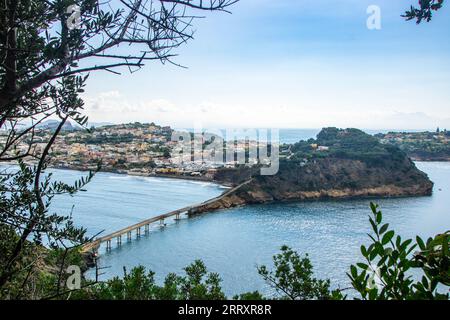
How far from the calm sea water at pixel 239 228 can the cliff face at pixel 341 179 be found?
1.85 metres

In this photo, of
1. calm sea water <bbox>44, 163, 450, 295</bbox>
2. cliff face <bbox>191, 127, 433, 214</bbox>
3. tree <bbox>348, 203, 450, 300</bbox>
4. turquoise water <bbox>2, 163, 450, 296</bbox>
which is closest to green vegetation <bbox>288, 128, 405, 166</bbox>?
cliff face <bbox>191, 127, 433, 214</bbox>

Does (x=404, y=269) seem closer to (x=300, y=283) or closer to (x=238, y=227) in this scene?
(x=300, y=283)

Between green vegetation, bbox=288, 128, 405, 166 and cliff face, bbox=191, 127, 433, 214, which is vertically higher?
green vegetation, bbox=288, 128, 405, 166

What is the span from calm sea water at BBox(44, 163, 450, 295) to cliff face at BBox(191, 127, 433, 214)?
1.85m

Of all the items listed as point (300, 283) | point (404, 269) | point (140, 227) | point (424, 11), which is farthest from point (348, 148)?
point (404, 269)

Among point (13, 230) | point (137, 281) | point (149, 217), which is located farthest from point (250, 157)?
point (13, 230)

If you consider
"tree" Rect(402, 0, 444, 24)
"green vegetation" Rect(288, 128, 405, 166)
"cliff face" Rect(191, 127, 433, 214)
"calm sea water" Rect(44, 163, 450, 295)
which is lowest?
"calm sea water" Rect(44, 163, 450, 295)

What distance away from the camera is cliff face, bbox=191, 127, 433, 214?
32531 millimetres

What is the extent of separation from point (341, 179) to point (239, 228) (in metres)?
13.8

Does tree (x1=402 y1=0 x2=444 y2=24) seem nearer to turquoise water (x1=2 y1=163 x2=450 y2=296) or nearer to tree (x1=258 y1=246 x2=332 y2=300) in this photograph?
tree (x1=258 y1=246 x2=332 y2=300)

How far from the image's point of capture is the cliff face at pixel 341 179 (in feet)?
107

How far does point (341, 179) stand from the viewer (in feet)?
110

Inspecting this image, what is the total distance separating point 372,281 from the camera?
3.33 ft
